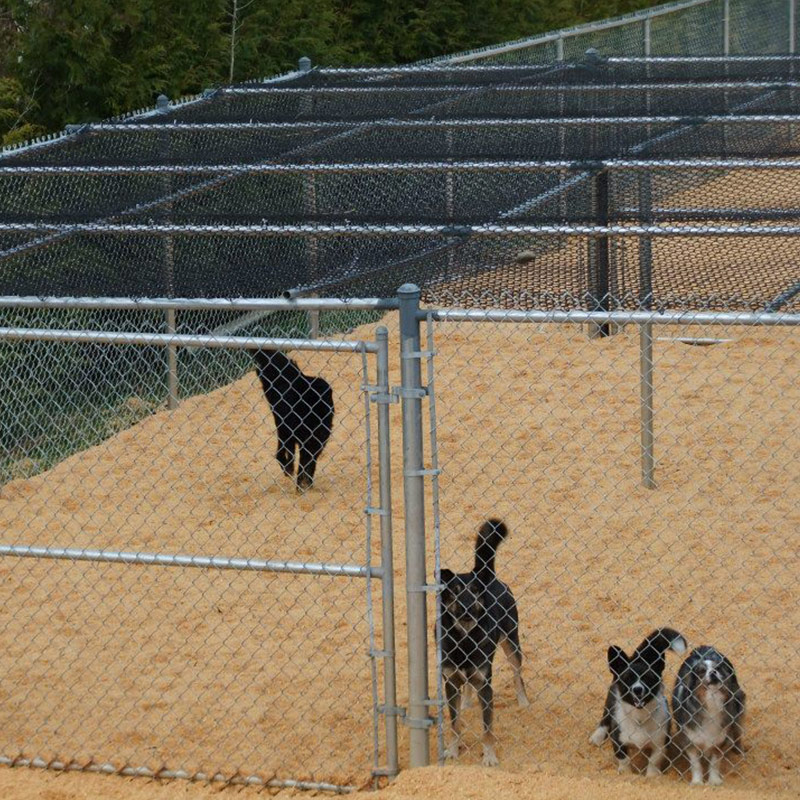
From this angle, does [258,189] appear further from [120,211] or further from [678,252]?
[678,252]

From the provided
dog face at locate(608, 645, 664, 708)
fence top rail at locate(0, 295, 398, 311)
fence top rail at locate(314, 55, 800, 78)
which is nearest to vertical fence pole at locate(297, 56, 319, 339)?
fence top rail at locate(314, 55, 800, 78)

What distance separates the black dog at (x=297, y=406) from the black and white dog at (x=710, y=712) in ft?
12.3

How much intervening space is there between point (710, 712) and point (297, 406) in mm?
4013

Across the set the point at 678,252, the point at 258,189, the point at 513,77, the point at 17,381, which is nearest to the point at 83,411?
the point at 17,381

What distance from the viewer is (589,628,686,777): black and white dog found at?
5668 millimetres

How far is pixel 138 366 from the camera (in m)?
11.2

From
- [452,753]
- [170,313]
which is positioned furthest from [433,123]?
[452,753]

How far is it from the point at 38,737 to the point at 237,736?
2.58 feet

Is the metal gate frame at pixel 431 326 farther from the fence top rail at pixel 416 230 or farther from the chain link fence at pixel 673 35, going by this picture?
the chain link fence at pixel 673 35

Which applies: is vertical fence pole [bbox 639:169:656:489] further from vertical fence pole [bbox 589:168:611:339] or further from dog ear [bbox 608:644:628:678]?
dog ear [bbox 608:644:628:678]

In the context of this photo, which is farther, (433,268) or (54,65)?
(54,65)

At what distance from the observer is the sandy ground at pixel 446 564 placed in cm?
615

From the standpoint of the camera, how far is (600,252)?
9102 mm

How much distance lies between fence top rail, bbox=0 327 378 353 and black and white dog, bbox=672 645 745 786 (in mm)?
1612
